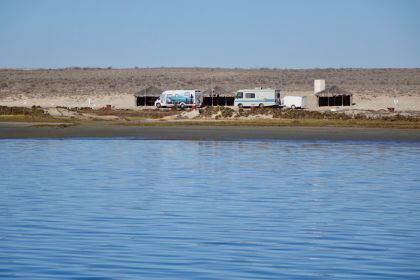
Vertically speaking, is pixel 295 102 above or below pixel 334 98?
below

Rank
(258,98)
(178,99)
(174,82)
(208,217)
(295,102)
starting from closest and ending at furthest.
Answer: (208,217) < (295,102) < (258,98) < (178,99) < (174,82)

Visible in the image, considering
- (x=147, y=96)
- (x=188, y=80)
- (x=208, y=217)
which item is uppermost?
(x=188, y=80)

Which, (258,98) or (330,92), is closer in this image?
(258,98)

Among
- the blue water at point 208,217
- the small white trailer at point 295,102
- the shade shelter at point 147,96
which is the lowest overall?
the blue water at point 208,217

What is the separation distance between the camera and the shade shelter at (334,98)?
92169 mm

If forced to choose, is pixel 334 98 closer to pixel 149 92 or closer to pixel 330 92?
pixel 330 92

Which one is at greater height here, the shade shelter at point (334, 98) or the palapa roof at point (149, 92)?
the palapa roof at point (149, 92)

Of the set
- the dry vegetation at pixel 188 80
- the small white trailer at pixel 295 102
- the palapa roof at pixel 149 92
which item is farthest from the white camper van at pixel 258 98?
the dry vegetation at pixel 188 80

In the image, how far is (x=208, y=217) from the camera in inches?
830

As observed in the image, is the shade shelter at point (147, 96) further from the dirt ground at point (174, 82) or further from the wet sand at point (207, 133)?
the wet sand at point (207, 133)

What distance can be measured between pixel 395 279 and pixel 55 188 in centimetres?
1378

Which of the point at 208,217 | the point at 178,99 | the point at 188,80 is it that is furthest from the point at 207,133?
the point at 188,80

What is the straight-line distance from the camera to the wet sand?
50.8 m

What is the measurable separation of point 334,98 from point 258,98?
322 inches
